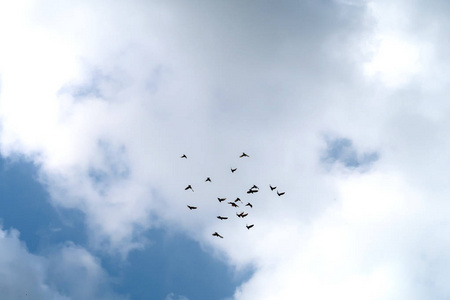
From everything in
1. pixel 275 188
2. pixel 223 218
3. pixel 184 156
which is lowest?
pixel 223 218

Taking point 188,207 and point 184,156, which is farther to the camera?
point 184,156

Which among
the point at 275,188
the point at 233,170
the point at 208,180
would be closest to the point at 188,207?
the point at 208,180

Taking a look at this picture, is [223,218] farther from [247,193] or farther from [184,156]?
[184,156]

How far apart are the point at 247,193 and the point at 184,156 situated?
23.1 metres

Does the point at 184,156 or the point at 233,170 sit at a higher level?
the point at 184,156

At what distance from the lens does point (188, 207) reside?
10844 centimetres

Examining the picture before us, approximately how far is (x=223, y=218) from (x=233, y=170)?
14.0 m

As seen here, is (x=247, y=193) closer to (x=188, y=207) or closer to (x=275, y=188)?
(x=275, y=188)

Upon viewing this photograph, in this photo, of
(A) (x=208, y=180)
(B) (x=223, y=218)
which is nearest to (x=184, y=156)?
(A) (x=208, y=180)

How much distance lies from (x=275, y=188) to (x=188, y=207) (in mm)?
25906

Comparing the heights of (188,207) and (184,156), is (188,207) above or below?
below

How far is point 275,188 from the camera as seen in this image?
358 feet

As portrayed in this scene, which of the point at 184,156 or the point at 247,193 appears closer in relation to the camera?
the point at 247,193

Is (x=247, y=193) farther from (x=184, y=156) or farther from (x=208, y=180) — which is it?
(x=184, y=156)
